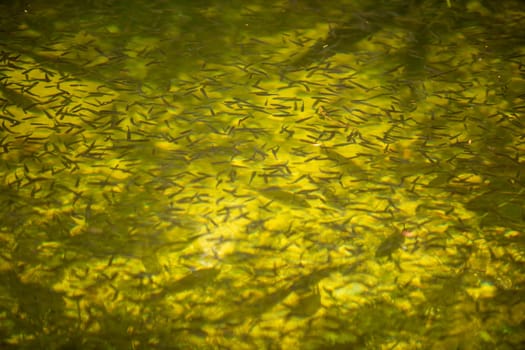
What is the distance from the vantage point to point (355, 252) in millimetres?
1117

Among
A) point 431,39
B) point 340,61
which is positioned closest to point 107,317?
point 340,61

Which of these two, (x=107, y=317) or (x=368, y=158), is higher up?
(x=368, y=158)

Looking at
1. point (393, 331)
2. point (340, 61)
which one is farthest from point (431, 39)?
point (393, 331)

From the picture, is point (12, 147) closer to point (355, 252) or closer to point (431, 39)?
point (355, 252)

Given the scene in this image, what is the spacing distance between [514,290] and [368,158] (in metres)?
0.43

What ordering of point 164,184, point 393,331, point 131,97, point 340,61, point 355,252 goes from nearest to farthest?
point 393,331, point 355,252, point 164,184, point 131,97, point 340,61

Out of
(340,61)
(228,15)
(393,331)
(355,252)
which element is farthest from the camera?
(228,15)

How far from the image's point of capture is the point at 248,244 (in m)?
1.13

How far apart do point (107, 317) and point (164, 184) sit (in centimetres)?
34

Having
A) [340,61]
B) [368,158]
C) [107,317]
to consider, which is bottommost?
[107,317]

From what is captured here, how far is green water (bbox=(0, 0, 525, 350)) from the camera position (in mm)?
1012

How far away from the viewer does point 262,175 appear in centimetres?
127

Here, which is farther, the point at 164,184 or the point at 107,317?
the point at 164,184

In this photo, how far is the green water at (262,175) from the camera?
1.01 metres
